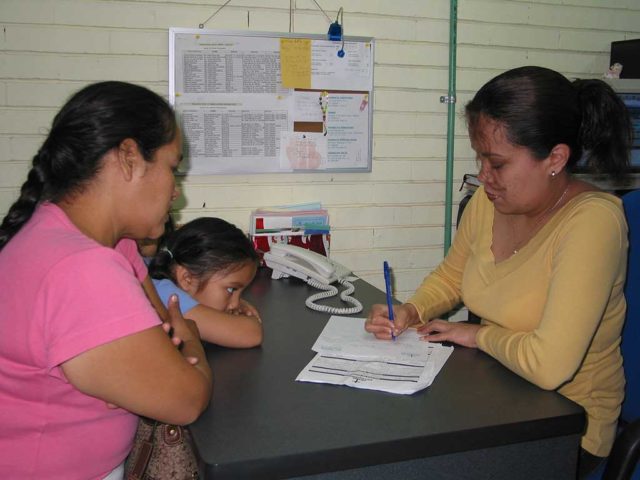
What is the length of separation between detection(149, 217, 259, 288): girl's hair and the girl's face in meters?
0.01

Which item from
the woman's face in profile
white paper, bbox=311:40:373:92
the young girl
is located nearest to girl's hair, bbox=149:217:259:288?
the young girl

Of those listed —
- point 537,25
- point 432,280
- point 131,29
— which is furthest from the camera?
point 537,25

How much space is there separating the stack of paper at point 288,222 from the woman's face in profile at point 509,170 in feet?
3.56

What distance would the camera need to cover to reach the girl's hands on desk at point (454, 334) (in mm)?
1485

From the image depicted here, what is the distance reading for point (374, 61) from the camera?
2.77 metres

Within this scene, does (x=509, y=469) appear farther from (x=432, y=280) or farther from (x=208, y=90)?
(x=208, y=90)

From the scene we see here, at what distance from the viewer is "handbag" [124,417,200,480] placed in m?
1.18

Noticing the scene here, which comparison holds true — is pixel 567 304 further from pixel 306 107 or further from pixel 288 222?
pixel 306 107

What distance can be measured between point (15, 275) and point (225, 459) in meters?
0.46

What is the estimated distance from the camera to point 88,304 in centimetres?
92

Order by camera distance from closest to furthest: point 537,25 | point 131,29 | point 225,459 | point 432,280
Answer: point 225,459 < point 432,280 < point 131,29 < point 537,25

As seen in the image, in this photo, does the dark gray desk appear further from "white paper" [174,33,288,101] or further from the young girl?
"white paper" [174,33,288,101]

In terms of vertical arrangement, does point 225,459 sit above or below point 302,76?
below

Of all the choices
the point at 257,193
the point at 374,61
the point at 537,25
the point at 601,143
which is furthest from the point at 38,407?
the point at 537,25
